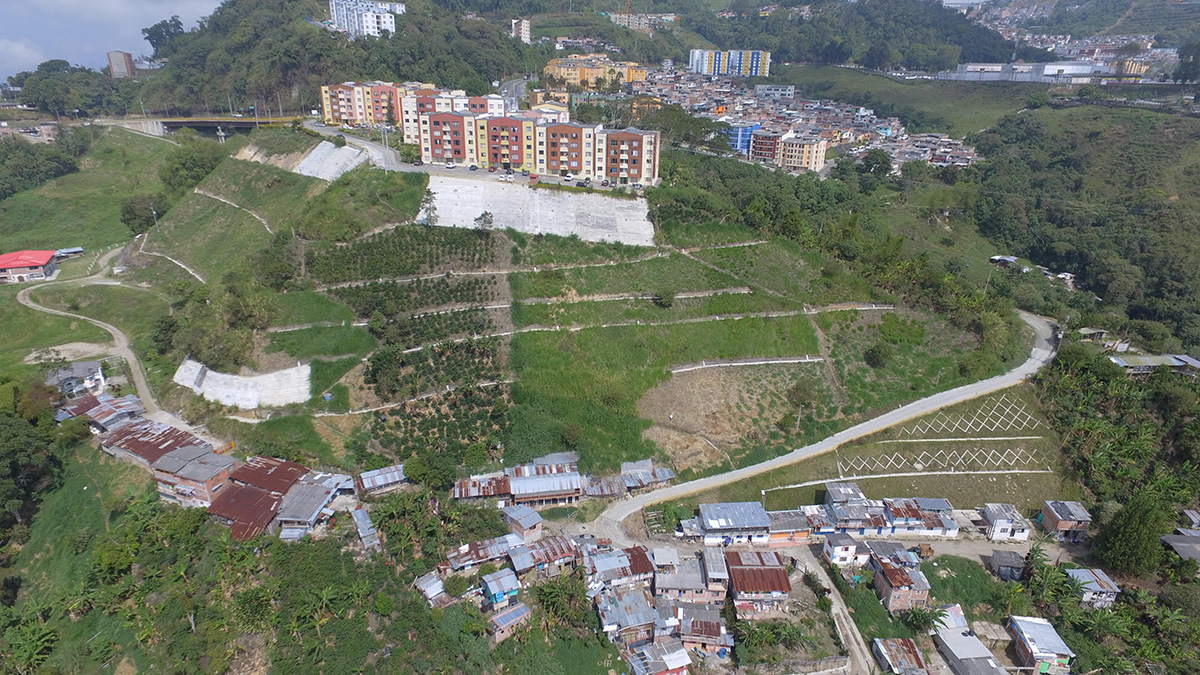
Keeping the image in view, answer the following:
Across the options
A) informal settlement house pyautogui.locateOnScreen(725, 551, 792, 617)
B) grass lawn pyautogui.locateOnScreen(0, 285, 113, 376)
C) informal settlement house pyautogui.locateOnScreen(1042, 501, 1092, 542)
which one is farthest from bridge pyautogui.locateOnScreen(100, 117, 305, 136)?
informal settlement house pyautogui.locateOnScreen(1042, 501, 1092, 542)

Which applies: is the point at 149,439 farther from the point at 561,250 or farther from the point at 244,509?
the point at 561,250

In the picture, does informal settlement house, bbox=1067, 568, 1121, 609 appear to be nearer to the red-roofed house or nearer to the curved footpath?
the curved footpath

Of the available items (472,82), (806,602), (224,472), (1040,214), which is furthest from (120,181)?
(1040,214)

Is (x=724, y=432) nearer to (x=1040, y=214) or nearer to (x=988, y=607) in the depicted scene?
(x=988, y=607)

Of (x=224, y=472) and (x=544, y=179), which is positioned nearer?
(x=224, y=472)

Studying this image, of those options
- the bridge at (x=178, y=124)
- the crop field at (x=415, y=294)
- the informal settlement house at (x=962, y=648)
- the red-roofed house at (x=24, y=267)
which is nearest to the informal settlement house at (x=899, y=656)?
the informal settlement house at (x=962, y=648)

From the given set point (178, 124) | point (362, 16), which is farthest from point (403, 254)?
point (362, 16)
